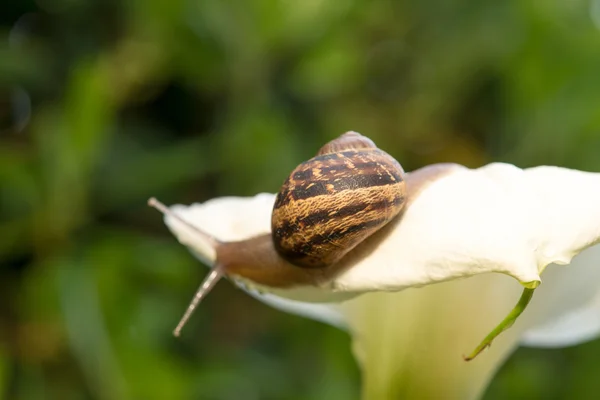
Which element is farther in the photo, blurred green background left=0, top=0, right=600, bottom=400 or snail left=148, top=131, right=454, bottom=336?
blurred green background left=0, top=0, right=600, bottom=400

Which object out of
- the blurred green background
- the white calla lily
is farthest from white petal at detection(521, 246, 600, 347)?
the blurred green background

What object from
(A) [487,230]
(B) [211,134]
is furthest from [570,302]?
(B) [211,134]

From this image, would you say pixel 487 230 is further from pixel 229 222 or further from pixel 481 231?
pixel 229 222

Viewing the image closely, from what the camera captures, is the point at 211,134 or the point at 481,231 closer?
the point at 481,231

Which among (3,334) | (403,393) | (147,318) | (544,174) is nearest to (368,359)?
(403,393)

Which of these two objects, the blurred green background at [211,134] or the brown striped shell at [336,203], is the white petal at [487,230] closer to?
the brown striped shell at [336,203]

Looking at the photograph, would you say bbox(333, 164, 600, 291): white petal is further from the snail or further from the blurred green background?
the blurred green background
